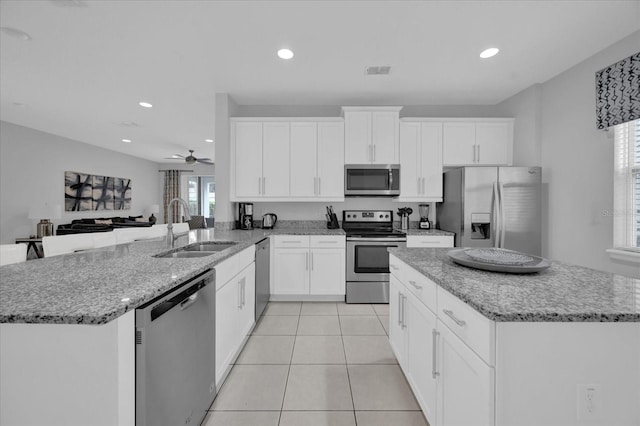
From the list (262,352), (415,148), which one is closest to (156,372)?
(262,352)

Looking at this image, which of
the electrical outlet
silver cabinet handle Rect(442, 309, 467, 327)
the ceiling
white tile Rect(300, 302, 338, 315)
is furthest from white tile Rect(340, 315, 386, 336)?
the ceiling

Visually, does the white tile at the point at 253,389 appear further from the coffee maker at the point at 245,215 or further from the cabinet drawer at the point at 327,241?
the coffee maker at the point at 245,215

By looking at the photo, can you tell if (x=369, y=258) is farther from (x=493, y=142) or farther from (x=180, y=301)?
(x=180, y=301)

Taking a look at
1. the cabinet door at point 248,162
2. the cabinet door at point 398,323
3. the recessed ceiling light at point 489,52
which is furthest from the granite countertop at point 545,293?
the cabinet door at point 248,162

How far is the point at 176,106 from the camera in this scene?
403 centimetres

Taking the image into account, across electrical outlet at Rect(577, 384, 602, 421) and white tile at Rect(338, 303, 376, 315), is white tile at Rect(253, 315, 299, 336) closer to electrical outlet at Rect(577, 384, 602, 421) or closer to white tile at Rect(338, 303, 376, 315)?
white tile at Rect(338, 303, 376, 315)

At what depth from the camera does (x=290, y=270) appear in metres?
3.46

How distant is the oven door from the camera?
341 centimetres

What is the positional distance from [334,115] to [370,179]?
42.5 inches

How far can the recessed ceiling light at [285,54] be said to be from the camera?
2.56 metres

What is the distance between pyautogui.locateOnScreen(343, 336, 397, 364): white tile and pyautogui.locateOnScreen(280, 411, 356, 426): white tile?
548mm

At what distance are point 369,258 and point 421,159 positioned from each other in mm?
1453

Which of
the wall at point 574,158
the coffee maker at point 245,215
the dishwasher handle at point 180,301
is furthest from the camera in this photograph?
the coffee maker at point 245,215

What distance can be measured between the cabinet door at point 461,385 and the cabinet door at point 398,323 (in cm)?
53
